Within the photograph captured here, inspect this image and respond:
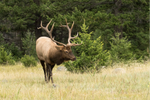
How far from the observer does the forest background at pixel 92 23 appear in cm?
1181

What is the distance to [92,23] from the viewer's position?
51.1 feet

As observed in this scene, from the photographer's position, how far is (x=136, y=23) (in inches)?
806

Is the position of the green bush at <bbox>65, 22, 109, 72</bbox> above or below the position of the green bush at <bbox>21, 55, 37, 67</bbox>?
above

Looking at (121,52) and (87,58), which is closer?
(87,58)

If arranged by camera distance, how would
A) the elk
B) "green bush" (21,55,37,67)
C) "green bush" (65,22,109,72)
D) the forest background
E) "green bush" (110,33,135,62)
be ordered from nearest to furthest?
the elk < "green bush" (65,22,109,72) < the forest background < "green bush" (110,33,135,62) < "green bush" (21,55,37,67)

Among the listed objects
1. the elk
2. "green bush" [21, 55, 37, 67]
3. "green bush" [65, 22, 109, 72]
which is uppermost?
the elk

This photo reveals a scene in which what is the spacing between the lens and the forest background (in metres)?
11.8

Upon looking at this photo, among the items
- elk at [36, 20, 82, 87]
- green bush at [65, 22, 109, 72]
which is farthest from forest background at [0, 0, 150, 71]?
elk at [36, 20, 82, 87]

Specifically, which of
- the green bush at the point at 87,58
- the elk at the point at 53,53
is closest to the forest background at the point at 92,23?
the green bush at the point at 87,58

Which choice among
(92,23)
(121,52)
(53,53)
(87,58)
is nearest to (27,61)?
(92,23)

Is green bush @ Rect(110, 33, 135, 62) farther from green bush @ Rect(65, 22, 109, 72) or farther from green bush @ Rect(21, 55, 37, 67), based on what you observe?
green bush @ Rect(21, 55, 37, 67)

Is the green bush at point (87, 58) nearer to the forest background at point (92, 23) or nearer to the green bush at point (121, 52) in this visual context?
the forest background at point (92, 23)

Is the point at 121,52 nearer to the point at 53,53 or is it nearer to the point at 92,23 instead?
the point at 92,23

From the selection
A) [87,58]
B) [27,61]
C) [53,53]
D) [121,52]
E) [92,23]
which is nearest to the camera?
[53,53]
